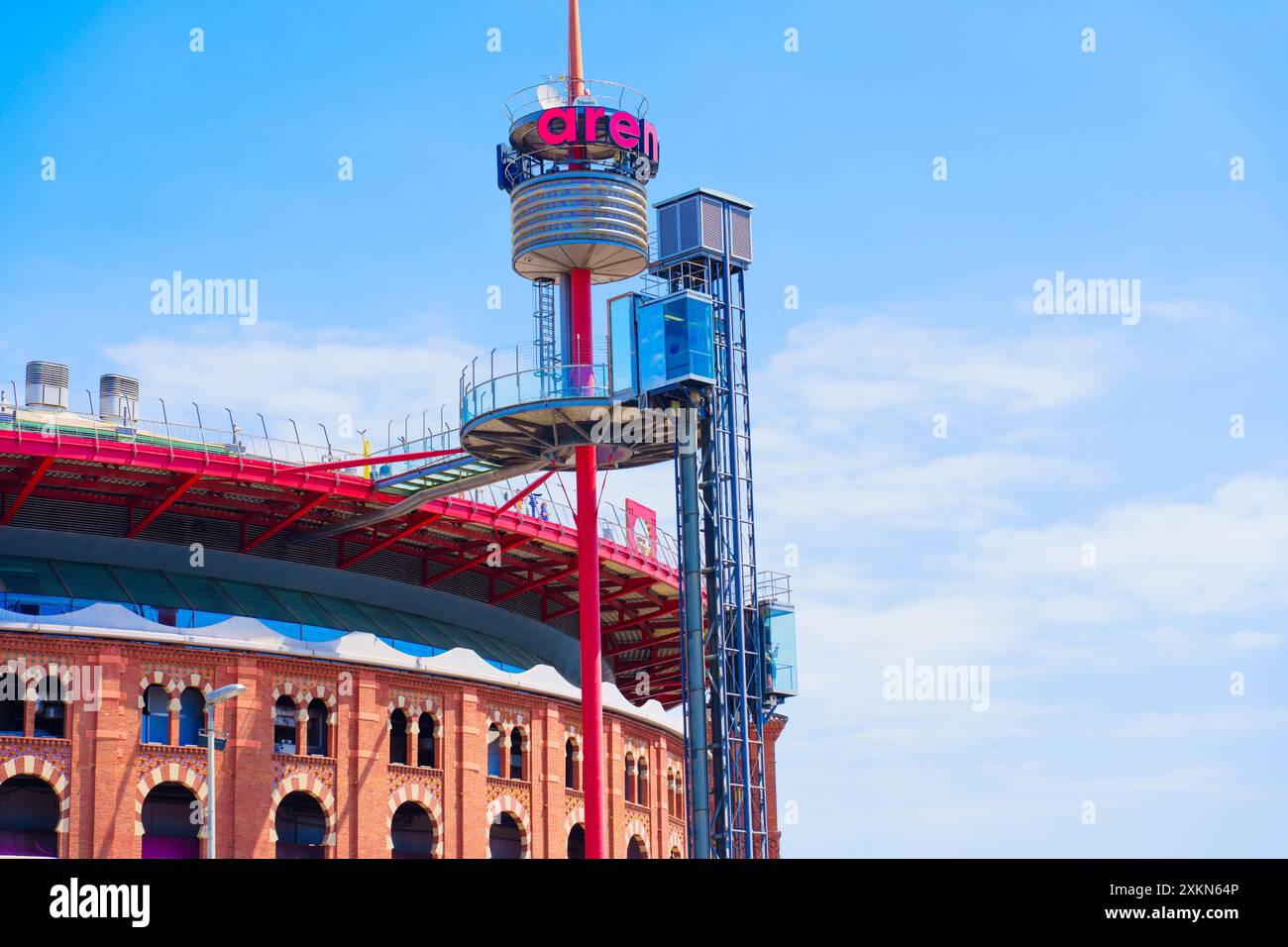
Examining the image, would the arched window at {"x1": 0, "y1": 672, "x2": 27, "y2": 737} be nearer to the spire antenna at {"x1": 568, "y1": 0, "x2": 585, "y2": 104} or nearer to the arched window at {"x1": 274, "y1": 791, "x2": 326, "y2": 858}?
the arched window at {"x1": 274, "y1": 791, "x2": 326, "y2": 858}

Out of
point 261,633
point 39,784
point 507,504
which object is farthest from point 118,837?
point 507,504

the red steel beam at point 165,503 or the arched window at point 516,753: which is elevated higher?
the red steel beam at point 165,503

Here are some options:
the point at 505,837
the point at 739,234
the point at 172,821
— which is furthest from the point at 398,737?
the point at 739,234

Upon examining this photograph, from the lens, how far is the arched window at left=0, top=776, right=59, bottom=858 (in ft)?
170

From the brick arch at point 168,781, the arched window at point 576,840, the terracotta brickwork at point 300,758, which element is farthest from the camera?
the arched window at point 576,840

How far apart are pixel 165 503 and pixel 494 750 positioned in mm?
13872

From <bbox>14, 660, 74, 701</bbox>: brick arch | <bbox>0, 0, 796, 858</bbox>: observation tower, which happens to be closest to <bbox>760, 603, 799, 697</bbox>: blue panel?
<bbox>0, 0, 796, 858</bbox>: observation tower

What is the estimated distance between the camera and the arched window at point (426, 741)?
59.6 metres

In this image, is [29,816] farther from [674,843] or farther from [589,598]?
[674,843]

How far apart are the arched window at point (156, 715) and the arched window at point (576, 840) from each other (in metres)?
16.3

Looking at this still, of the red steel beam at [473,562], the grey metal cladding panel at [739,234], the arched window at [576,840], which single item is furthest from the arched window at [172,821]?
the grey metal cladding panel at [739,234]

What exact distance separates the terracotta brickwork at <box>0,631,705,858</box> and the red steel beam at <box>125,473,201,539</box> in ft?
20.8

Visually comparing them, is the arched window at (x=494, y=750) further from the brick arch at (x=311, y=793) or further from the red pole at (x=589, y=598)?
the red pole at (x=589, y=598)
